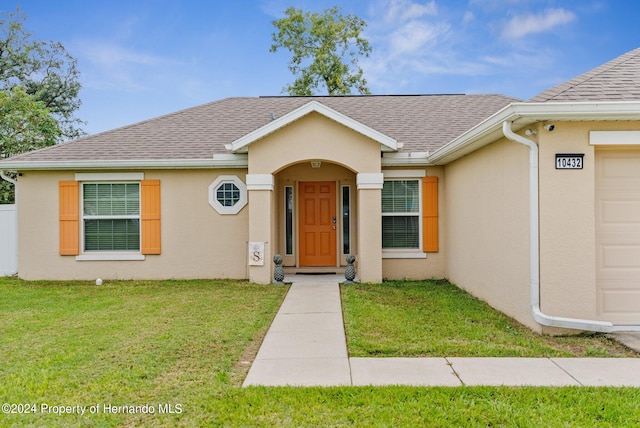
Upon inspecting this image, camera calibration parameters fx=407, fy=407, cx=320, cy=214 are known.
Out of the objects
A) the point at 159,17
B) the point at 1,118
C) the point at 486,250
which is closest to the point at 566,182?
the point at 486,250

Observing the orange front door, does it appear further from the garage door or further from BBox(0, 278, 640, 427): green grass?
the garage door

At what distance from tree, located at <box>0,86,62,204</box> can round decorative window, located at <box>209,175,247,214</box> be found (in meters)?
12.6

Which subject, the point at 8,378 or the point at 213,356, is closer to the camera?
the point at 8,378

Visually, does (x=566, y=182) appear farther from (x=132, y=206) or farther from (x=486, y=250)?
(x=132, y=206)

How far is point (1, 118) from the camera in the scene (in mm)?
16234

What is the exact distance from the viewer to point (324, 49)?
23.2 metres

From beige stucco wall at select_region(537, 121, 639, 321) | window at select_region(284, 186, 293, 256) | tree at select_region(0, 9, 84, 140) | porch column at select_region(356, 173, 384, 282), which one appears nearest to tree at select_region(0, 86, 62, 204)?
tree at select_region(0, 9, 84, 140)

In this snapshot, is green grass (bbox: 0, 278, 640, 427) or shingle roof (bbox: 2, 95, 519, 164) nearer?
green grass (bbox: 0, 278, 640, 427)

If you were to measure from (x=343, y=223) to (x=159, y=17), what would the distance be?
13.2 metres

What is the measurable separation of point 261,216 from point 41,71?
22.5 metres

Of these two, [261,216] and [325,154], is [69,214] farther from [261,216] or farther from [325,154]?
[325,154]

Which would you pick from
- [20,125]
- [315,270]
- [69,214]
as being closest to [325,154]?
[315,270]

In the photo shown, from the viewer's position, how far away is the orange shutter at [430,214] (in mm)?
9047

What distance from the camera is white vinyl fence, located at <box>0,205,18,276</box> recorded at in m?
9.77
